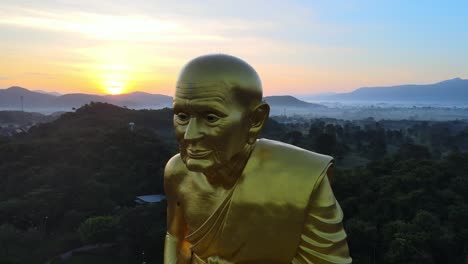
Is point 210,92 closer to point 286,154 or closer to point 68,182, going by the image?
point 286,154

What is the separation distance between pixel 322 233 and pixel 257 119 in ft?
2.79

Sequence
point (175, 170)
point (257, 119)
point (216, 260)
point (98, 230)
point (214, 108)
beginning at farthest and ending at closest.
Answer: point (98, 230) → point (175, 170) → point (216, 260) → point (257, 119) → point (214, 108)

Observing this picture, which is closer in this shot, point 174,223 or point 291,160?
point 291,160

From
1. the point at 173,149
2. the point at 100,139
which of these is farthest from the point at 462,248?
the point at 100,139

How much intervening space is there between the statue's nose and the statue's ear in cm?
36

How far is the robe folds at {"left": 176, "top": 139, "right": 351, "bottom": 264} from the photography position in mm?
2924

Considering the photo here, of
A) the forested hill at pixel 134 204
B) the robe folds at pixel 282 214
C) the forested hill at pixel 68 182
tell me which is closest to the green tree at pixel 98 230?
the forested hill at pixel 134 204

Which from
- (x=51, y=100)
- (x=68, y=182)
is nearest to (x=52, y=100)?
(x=51, y=100)

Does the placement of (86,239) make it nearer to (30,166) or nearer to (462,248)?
(30,166)

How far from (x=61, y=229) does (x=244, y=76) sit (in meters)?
12.7

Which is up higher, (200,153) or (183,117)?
(183,117)

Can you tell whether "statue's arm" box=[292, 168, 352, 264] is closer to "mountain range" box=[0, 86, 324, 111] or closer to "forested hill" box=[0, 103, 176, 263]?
"forested hill" box=[0, 103, 176, 263]

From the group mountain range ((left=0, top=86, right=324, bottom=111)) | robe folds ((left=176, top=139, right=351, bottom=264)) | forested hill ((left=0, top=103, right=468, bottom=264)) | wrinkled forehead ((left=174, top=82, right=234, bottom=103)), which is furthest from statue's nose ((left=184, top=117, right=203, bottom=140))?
mountain range ((left=0, top=86, right=324, bottom=111))

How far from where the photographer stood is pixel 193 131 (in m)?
2.69
